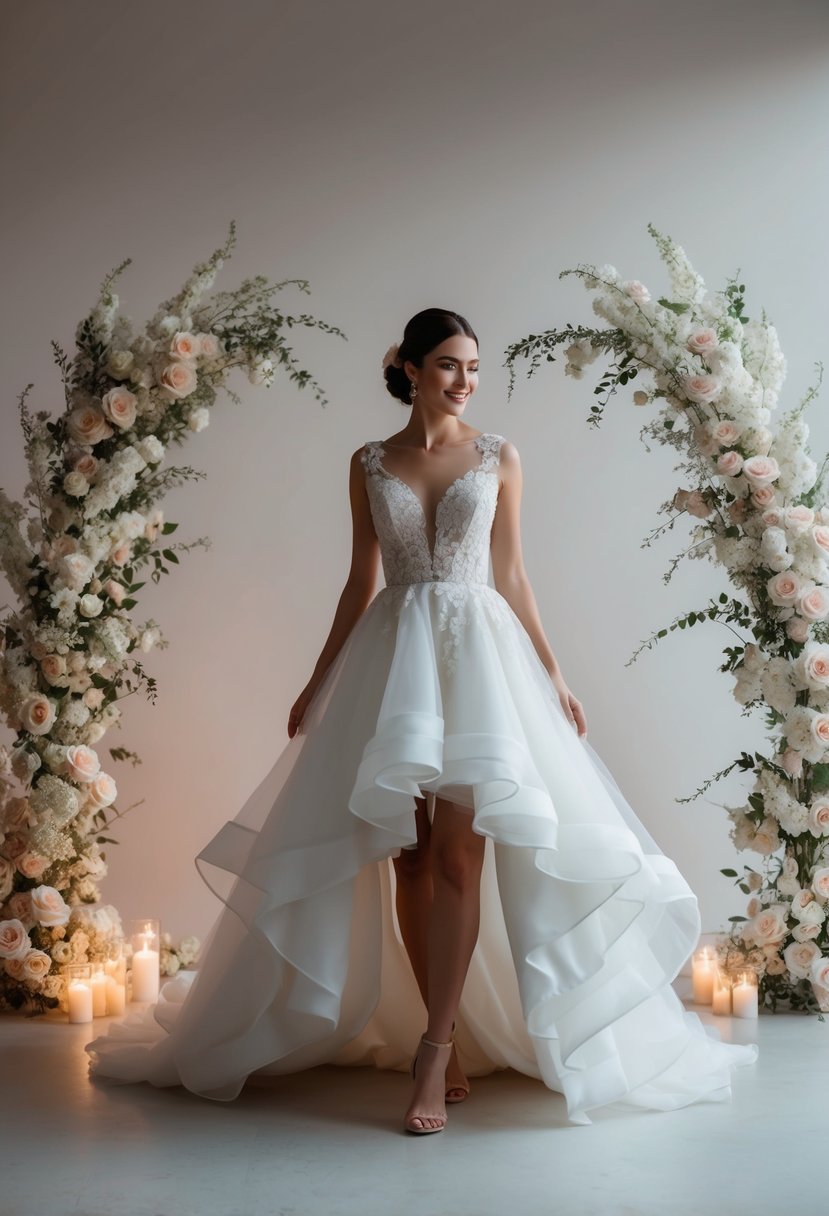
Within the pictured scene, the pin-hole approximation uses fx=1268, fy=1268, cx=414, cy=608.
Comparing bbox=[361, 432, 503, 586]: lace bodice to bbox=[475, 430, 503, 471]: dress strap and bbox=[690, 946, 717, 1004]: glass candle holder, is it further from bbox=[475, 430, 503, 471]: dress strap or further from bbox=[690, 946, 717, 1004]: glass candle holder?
bbox=[690, 946, 717, 1004]: glass candle holder

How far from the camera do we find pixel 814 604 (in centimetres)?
405

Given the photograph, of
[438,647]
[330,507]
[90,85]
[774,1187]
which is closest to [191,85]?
[90,85]

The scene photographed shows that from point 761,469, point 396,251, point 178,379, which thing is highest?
point 396,251

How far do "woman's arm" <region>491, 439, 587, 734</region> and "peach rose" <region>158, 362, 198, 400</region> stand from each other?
127cm

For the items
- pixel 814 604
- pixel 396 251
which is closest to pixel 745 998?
pixel 814 604

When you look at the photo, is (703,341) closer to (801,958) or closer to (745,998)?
(801,958)

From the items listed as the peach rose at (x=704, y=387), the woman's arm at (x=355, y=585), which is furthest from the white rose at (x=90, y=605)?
the peach rose at (x=704, y=387)

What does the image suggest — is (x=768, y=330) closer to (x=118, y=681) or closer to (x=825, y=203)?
(x=825, y=203)

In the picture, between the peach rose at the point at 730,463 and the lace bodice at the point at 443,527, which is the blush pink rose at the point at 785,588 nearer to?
the peach rose at the point at 730,463

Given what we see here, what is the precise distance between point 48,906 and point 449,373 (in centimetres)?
230

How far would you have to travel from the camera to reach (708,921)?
5.19 metres

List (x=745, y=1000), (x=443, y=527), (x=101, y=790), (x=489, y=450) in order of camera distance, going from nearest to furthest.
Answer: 1. (x=443, y=527)
2. (x=489, y=450)
3. (x=745, y=1000)
4. (x=101, y=790)

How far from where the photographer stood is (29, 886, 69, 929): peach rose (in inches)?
168

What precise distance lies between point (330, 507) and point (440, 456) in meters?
1.93
